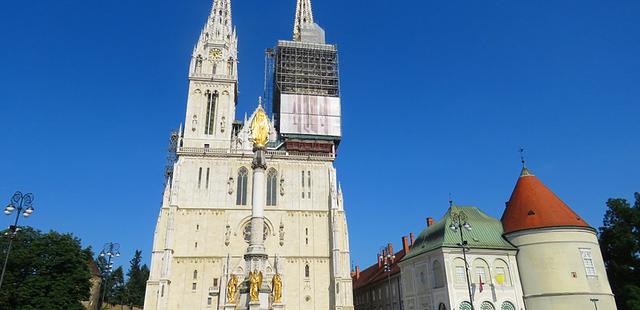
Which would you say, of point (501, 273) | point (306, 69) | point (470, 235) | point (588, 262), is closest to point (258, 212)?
point (470, 235)

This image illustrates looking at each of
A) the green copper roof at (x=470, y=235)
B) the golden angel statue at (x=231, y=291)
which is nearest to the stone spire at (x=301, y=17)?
the green copper roof at (x=470, y=235)

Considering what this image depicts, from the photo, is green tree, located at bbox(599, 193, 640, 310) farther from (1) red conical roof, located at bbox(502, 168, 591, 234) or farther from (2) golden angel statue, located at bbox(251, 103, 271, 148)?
(2) golden angel statue, located at bbox(251, 103, 271, 148)

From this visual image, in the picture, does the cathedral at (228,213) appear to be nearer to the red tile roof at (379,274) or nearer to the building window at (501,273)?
the red tile roof at (379,274)

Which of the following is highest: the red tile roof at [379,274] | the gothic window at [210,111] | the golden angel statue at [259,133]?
the gothic window at [210,111]

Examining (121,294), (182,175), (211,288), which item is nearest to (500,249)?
(211,288)

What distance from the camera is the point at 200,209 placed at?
130 ft

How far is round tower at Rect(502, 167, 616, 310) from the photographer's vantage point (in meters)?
30.7

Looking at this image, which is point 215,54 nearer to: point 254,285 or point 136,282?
point 254,285

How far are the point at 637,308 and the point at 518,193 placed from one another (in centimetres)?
1076

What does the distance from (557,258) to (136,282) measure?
230 feet

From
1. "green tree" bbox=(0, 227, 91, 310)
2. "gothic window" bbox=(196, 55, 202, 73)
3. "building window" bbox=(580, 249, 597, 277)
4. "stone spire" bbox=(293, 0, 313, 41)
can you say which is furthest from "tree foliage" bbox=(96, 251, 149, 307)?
"building window" bbox=(580, 249, 597, 277)

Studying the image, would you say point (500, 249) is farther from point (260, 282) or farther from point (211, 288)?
point (211, 288)

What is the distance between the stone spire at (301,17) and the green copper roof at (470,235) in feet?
117

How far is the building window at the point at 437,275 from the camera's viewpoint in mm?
31969
